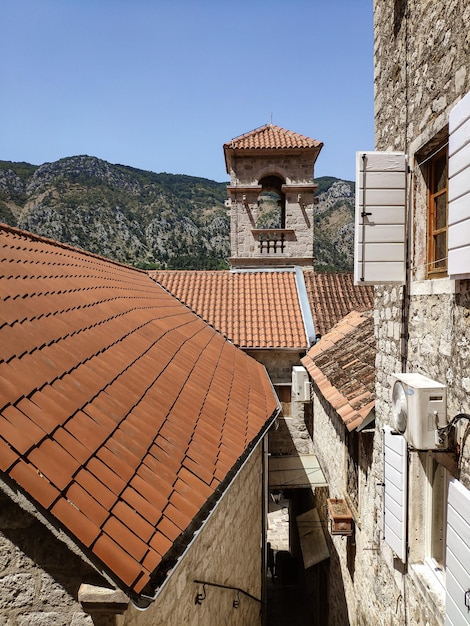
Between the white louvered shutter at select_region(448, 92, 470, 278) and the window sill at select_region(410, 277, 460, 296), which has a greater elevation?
the white louvered shutter at select_region(448, 92, 470, 278)

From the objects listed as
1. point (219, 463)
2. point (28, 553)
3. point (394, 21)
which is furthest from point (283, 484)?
point (394, 21)

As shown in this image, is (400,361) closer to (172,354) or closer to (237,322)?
(172,354)

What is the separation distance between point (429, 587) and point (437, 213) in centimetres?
258

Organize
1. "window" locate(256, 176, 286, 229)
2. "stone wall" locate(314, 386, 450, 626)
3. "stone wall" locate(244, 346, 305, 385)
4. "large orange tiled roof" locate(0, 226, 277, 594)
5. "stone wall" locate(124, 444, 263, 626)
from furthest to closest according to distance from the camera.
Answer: "window" locate(256, 176, 286, 229) < "stone wall" locate(244, 346, 305, 385) < "stone wall" locate(314, 386, 450, 626) < "stone wall" locate(124, 444, 263, 626) < "large orange tiled roof" locate(0, 226, 277, 594)

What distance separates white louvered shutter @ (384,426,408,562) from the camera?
3160 mm

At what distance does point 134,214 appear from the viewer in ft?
163

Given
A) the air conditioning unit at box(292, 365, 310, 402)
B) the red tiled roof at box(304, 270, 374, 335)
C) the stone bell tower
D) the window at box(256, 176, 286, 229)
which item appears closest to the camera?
the air conditioning unit at box(292, 365, 310, 402)

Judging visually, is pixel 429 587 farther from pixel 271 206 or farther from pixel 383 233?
pixel 271 206

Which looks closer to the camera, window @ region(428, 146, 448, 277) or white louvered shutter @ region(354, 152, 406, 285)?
window @ region(428, 146, 448, 277)

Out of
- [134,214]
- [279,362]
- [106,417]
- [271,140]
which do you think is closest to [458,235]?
[106,417]

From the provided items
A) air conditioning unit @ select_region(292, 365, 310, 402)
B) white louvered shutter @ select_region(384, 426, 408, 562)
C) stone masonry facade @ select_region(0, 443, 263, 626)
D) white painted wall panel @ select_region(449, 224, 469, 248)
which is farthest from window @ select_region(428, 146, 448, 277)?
air conditioning unit @ select_region(292, 365, 310, 402)

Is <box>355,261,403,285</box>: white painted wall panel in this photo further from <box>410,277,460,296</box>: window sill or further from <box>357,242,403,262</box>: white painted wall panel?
<box>410,277,460,296</box>: window sill

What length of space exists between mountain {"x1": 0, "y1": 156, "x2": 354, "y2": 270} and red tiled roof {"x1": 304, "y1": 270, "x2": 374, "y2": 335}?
25025 mm

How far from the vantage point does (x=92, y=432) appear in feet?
8.96
